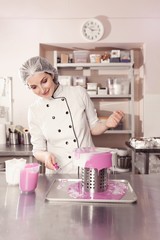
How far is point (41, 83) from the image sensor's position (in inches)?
71.1

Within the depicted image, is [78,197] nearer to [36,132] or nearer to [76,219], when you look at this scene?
[76,219]

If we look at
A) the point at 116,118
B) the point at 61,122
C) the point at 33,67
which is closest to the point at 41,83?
the point at 33,67

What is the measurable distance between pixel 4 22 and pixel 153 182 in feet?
9.91

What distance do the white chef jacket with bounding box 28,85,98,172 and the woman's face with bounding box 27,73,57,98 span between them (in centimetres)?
13

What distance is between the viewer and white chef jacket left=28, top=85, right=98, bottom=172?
6.34 ft

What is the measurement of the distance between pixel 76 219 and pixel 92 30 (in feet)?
9.99

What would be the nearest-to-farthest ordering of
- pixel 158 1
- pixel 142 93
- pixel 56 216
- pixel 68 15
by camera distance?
pixel 56 216, pixel 158 1, pixel 68 15, pixel 142 93

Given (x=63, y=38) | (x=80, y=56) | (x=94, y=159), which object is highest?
(x=63, y=38)

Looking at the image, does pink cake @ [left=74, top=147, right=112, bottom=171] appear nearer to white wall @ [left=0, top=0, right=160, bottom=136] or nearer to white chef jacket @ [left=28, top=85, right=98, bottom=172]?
white chef jacket @ [left=28, top=85, right=98, bottom=172]

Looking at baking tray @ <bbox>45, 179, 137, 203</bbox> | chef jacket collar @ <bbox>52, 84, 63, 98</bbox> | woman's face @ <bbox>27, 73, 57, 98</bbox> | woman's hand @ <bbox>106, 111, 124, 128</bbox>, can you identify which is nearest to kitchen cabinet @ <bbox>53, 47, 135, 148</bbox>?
chef jacket collar @ <bbox>52, 84, 63, 98</bbox>

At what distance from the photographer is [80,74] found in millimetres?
4129

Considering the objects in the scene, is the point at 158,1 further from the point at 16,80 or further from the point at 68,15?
the point at 16,80

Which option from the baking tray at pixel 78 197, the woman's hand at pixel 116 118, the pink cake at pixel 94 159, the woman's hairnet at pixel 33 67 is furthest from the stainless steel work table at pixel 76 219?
the woman's hairnet at pixel 33 67

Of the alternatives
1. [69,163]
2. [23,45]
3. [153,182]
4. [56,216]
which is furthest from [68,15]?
[56,216]
